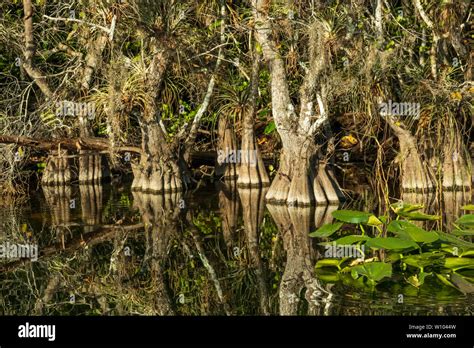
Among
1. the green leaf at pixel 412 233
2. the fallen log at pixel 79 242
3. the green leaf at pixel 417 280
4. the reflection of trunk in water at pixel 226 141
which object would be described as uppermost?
the reflection of trunk in water at pixel 226 141

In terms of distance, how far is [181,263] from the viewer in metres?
15.6

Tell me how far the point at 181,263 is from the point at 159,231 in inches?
104

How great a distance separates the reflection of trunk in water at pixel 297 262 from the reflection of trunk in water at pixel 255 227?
0.71 feet

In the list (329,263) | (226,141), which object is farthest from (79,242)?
(226,141)

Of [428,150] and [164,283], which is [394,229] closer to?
[164,283]

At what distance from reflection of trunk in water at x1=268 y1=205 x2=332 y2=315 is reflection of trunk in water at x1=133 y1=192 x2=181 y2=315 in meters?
1.44

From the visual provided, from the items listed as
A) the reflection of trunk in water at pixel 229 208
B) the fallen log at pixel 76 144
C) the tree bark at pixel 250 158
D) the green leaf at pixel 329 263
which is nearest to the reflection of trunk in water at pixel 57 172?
the fallen log at pixel 76 144

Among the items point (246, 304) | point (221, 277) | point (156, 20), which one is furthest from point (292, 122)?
point (246, 304)

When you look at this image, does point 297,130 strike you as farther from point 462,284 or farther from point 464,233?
point 462,284

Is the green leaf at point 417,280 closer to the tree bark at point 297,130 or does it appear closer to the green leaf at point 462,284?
the green leaf at point 462,284

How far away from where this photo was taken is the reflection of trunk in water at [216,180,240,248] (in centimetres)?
1776

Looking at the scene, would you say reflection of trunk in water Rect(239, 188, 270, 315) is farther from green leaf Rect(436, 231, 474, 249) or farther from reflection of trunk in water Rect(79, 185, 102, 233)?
reflection of trunk in water Rect(79, 185, 102, 233)

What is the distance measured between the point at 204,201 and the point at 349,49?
4120 millimetres

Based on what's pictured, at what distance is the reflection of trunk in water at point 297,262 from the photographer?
12891mm
